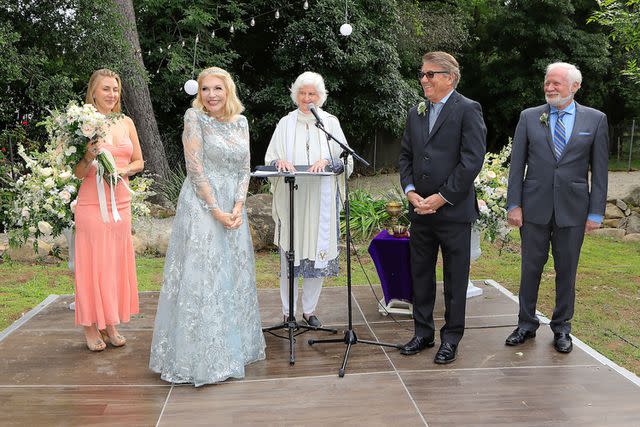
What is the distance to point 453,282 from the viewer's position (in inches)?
184

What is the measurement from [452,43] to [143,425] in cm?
1579

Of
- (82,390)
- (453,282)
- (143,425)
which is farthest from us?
(453,282)

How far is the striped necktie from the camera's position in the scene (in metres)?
4.79

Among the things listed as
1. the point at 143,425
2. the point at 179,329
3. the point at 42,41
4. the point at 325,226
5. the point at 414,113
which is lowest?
the point at 143,425

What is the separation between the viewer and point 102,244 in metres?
4.78

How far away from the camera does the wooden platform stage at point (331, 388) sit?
3.81 meters

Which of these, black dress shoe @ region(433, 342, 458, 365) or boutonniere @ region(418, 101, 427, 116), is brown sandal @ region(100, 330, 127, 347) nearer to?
black dress shoe @ region(433, 342, 458, 365)

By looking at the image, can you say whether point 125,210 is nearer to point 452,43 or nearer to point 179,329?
point 179,329

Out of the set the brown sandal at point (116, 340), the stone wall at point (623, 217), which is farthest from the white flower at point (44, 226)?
the stone wall at point (623, 217)

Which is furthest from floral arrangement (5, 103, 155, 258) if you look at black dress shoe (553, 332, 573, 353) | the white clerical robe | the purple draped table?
black dress shoe (553, 332, 573, 353)

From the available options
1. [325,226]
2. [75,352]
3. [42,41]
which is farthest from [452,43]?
[75,352]

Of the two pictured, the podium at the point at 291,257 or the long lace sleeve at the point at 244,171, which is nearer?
the long lace sleeve at the point at 244,171

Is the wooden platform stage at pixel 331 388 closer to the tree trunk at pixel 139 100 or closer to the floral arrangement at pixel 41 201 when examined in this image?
the floral arrangement at pixel 41 201

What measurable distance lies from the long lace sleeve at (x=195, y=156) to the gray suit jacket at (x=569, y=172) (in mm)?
2356
